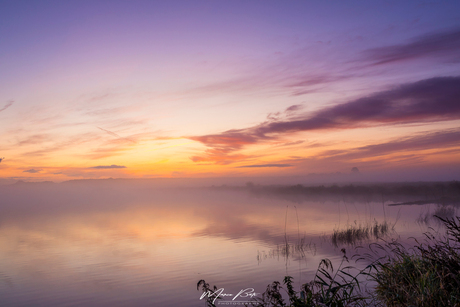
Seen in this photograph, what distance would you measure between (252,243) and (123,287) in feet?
34.9

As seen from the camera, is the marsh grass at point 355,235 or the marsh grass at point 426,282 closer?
the marsh grass at point 426,282

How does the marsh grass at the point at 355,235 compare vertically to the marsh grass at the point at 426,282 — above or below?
below

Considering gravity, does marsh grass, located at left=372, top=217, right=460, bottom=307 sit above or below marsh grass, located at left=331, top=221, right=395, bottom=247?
above

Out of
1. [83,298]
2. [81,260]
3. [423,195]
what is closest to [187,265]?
[83,298]

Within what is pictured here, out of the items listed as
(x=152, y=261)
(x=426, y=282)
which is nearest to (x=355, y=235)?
(x=152, y=261)

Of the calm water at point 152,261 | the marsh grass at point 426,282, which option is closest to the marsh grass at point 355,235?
the calm water at point 152,261

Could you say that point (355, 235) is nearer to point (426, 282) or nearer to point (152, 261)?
point (152, 261)

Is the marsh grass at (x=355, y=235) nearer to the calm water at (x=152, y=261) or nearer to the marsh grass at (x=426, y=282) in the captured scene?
the calm water at (x=152, y=261)

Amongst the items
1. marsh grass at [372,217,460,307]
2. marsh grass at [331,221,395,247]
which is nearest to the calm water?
marsh grass at [331,221,395,247]

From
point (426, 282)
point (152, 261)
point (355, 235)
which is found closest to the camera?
point (426, 282)

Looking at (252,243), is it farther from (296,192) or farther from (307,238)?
(296,192)

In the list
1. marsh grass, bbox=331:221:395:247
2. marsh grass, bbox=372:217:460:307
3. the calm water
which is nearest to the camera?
marsh grass, bbox=372:217:460:307

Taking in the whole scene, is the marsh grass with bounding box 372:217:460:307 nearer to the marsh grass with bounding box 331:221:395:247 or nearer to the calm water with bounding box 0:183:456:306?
the calm water with bounding box 0:183:456:306

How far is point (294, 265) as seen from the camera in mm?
16375
